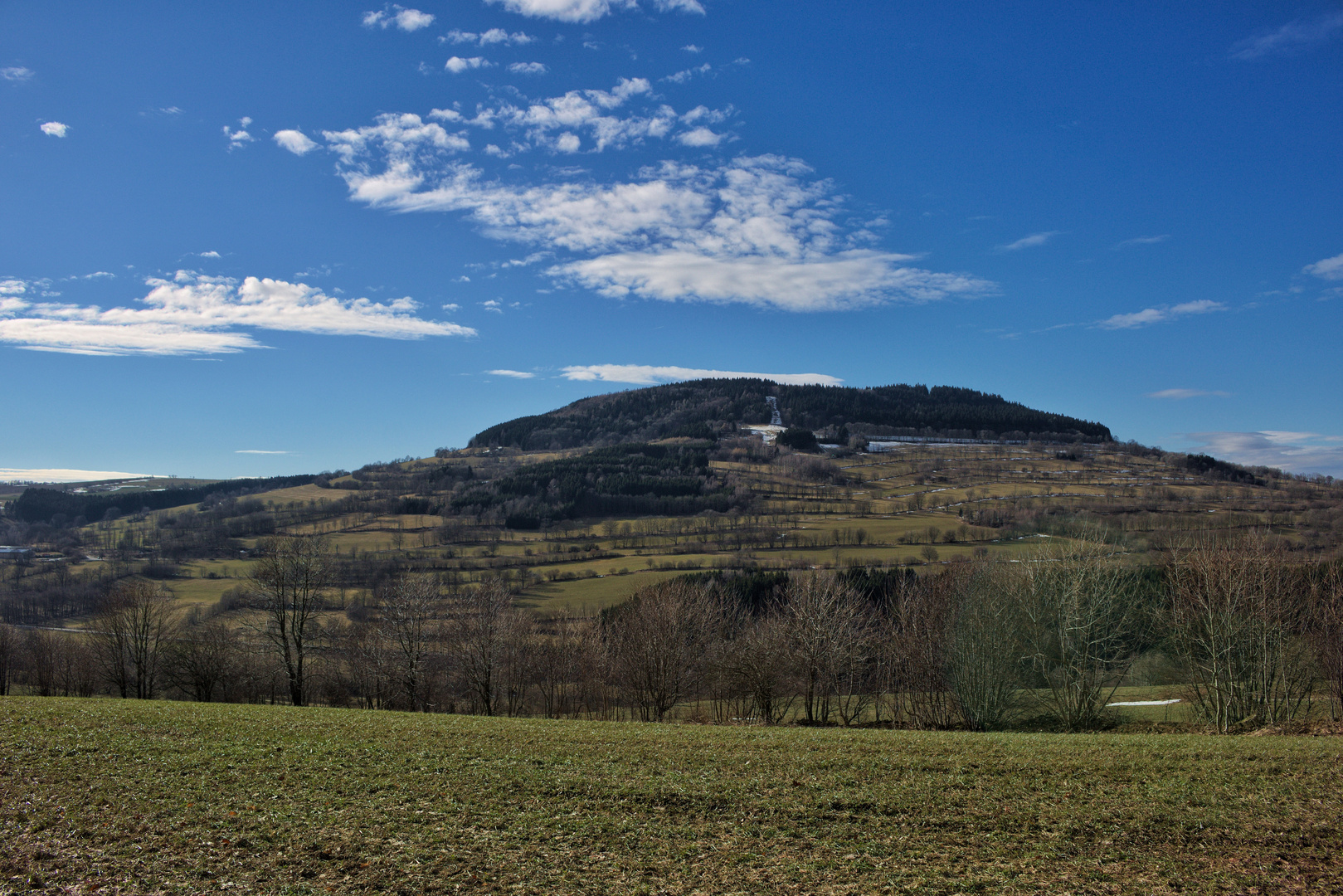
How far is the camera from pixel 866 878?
11.4 metres

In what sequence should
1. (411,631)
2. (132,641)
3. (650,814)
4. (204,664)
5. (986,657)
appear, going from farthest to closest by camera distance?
(204,664) → (132,641) → (411,631) → (986,657) → (650,814)

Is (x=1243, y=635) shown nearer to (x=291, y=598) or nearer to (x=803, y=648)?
(x=803, y=648)

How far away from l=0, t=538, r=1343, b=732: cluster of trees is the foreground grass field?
17446 millimetres

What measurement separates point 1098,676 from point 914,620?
465 inches

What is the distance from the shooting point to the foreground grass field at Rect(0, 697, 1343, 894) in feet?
37.2

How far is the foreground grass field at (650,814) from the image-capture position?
11352mm

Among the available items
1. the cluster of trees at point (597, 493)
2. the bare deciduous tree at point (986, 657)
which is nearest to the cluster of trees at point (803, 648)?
the bare deciduous tree at point (986, 657)

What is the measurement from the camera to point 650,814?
1443cm

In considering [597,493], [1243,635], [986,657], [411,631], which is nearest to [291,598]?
[411,631]

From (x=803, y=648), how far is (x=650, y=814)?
30.8 metres

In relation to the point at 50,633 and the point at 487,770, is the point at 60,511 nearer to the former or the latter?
the point at 50,633

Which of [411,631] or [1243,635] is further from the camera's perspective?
[411,631]

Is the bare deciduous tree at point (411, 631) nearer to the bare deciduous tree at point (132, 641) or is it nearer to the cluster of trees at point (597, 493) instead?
the bare deciduous tree at point (132, 641)

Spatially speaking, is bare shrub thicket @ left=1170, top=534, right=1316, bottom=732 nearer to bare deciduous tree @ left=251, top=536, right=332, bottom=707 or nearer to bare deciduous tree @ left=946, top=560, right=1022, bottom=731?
bare deciduous tree @ left=946, top=560, right=1022, bottom=731
